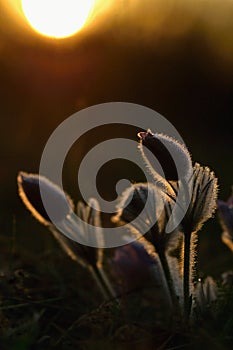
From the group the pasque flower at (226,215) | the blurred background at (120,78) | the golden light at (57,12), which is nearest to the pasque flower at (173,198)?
the pasque flower at (226,215)

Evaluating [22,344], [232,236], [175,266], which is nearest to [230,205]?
[232,236]

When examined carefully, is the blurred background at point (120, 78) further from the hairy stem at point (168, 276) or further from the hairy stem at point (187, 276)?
the hairy stem at point (187, 276)

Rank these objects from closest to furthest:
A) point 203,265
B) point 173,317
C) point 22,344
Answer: point 22,344 < point 173,317 < point 203,265

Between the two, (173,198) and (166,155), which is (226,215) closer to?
(173,198)

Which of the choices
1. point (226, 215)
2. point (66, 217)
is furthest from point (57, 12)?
point (226, 215)

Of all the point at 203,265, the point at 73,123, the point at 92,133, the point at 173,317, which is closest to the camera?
the point at 173,317

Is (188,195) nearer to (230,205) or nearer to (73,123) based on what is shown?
(230,205)
